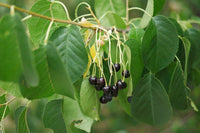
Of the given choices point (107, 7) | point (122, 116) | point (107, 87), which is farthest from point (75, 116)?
point (122, 116)

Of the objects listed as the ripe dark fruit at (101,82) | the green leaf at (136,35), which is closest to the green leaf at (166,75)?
the green leaf at (136,35)

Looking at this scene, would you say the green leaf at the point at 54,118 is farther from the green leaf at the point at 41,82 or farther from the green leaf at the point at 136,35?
the green leaf at the point at 136,35

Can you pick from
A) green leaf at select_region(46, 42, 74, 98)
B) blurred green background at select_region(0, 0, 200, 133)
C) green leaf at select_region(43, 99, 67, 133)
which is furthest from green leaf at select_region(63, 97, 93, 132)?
blurred green background at select_region(0, 0, 200, 133)

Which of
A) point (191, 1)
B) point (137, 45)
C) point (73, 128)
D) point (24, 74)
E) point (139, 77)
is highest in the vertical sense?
point (24, 74)

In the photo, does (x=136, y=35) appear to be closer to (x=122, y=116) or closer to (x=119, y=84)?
(x=119, y=84)

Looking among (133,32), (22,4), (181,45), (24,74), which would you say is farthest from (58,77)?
(22,4)

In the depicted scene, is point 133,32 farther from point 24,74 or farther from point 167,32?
point 24,74

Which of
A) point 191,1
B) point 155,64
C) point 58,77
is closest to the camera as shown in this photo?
point 58,77
